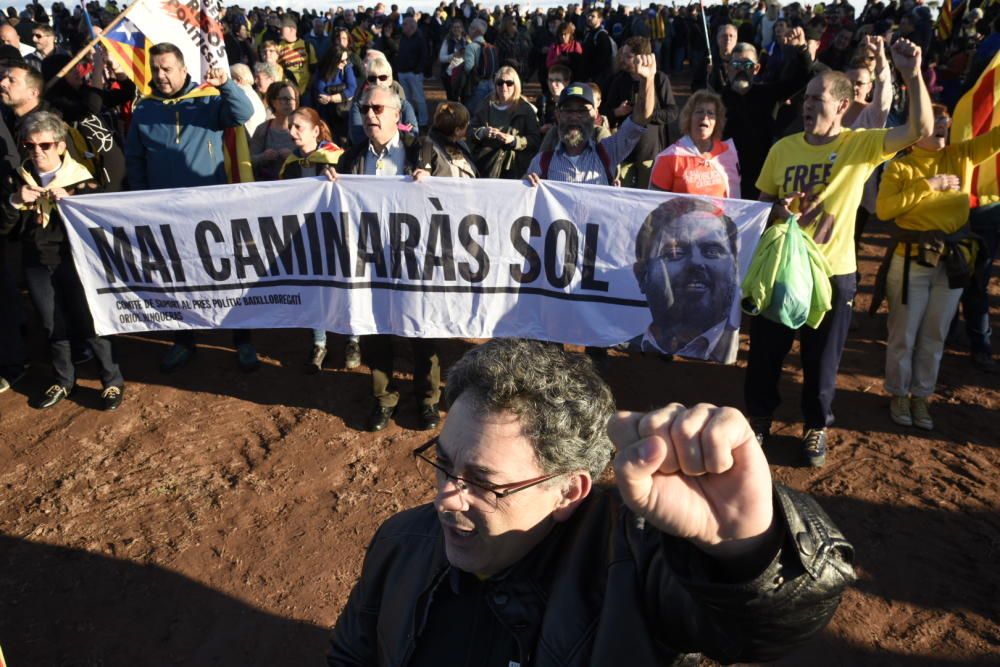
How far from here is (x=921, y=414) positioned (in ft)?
17.1

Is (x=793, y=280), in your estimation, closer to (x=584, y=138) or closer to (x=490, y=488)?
(x=584, y=138)

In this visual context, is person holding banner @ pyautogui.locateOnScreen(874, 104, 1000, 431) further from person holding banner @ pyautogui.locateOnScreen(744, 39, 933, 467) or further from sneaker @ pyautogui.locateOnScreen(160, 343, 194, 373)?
sneaker @ pyautogui.locateOnScreen(160, 343, 194, 373)

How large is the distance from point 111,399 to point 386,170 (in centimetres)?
258

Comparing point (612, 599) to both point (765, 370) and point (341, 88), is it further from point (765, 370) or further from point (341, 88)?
point (341, 88)

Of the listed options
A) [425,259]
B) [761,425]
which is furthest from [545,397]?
[761,425]

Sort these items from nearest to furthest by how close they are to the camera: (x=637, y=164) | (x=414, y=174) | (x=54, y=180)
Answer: (x=414, y=174), (x=54, y=180), (x=637, y=164)

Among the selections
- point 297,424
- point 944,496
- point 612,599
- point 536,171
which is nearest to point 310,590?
point 297,424

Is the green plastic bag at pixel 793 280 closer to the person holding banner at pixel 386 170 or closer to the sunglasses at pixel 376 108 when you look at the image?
the person holding banner at pixel 386 170

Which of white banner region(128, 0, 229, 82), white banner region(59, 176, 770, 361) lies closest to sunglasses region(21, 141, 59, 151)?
white banner region(59, 176, 770, 361)

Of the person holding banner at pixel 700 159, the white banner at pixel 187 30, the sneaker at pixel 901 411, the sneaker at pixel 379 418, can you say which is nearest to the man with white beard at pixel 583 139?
the person holding banner at pixel 700 159

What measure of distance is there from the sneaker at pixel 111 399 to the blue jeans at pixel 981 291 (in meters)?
5.99

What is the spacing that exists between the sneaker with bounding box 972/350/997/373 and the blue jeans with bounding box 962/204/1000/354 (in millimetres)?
27

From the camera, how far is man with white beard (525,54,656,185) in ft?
17.7

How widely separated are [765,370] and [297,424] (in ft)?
10.1
